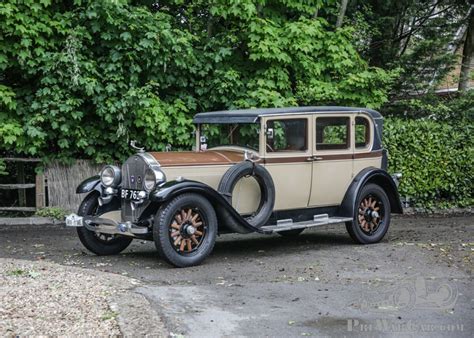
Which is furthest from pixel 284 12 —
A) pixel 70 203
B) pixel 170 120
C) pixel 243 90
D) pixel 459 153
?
pixel 70 203

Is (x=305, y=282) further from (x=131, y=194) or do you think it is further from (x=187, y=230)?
(x=131, y=194)

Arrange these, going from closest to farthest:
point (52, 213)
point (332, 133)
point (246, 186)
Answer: point (246, 186)
point (332, 133)
point (52, 213)

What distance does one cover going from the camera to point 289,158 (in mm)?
9289

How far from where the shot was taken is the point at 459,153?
1476 cm

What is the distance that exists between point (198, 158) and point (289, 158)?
130 cm

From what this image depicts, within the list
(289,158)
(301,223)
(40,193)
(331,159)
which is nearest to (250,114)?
(289,158)

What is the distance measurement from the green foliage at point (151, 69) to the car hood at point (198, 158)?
386cm

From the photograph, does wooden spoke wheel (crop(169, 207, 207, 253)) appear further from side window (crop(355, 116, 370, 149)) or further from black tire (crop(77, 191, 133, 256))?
side window (crop(355, 116, 370, 149))

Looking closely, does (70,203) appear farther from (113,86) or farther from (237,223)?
(237,223)

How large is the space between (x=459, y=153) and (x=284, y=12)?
4.84 m

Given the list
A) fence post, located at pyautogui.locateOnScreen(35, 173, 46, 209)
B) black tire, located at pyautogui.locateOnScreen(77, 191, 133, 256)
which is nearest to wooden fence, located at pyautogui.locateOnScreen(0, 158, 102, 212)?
fence post, located at pyautogui.locateOnScreen(35, 173, 46, 209)

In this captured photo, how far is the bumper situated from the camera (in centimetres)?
807

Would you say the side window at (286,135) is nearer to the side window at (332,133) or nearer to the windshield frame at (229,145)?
the windshield frame at (229,145)

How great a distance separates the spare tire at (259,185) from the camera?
8.60m
